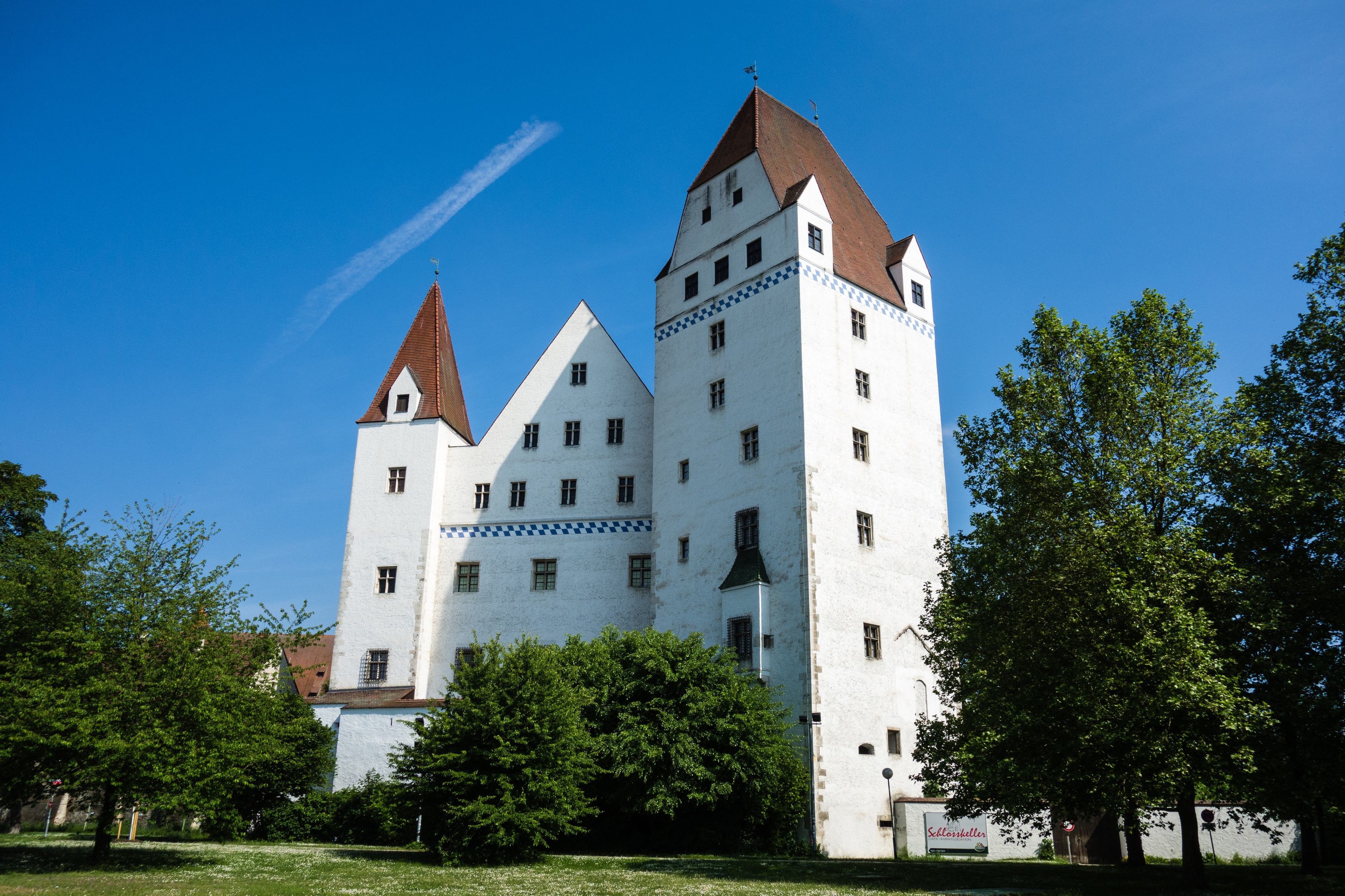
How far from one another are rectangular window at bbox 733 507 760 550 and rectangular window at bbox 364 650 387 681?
15.9 m

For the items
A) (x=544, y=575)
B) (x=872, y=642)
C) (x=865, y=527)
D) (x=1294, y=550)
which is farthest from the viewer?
(x=544, y=575)

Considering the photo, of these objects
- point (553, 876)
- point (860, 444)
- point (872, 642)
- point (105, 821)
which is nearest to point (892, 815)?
point (872, 642)

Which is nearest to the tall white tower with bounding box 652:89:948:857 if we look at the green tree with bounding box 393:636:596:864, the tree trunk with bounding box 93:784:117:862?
the green tree with bounding box 393:636:596:864

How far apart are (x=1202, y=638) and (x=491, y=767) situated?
46.8 feet

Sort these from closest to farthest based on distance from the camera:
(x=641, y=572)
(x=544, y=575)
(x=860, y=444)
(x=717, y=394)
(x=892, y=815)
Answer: (x=892, y=815) → (x=860, y=444) → (x=717, y=394) → (x=641, y=572) → (x=544, y=575)

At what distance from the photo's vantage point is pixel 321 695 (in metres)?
40.2

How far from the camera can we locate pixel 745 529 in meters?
35.0

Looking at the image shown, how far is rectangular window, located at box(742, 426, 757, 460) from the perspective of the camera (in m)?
35.7

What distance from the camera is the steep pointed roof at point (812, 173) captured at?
38.9 m

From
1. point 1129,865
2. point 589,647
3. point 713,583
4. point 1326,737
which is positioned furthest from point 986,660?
point 713,583

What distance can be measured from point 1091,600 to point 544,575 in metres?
27.0

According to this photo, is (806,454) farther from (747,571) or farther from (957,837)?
(957,837)

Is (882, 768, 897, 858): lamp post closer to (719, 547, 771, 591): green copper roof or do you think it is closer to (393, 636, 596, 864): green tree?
(719, 547, 771, 591): green copper roof

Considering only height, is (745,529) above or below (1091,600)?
above
